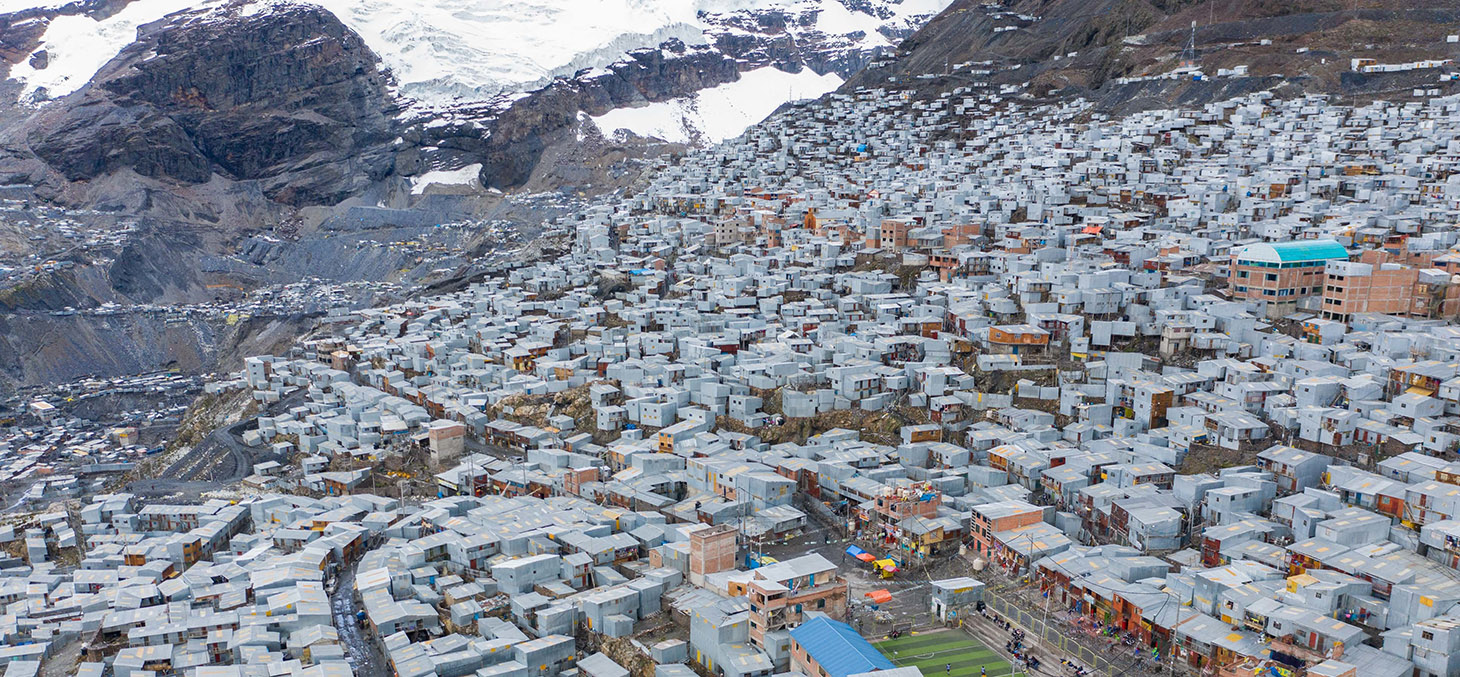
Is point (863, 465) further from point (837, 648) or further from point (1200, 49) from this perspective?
point (1200, 49)

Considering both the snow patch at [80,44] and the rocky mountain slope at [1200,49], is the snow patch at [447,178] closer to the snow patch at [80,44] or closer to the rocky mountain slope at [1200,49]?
the snow patch at [80,44]

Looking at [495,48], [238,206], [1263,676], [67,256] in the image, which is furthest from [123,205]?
[1263,676]

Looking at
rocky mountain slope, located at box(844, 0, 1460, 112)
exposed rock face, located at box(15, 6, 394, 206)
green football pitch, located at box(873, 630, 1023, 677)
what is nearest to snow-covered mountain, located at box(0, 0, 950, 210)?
exposed rock face, located at box(15, 6, 394, 206)

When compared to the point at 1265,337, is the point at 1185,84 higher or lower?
higher

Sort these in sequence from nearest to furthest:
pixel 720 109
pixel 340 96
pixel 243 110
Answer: pixel 243 110, pixel 340 96, pixel 720 109

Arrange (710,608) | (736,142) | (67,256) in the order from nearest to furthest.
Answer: (710,608)
(67,256)
(736,142)

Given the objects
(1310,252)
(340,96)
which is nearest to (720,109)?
(340,96)

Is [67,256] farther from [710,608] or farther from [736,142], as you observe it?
[710,608]
